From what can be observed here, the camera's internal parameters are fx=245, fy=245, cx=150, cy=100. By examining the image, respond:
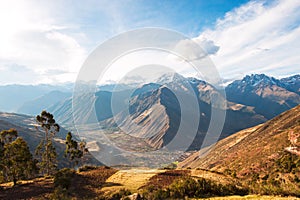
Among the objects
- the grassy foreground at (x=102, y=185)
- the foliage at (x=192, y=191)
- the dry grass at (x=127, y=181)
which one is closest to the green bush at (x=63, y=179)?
the grassy foreground at (x=102, y=185)

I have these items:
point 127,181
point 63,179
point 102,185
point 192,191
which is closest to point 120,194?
point 127,181

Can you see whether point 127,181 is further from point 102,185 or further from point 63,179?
point 63,179

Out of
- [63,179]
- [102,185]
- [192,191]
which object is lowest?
[102,185]

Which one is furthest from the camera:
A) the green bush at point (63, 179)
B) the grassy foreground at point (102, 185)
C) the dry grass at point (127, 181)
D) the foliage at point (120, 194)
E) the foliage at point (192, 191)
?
the green bush at point (63, 179)

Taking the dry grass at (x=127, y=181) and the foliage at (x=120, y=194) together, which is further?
the dry grass at (x=127, y=181)

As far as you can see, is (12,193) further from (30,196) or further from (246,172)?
(246,172)

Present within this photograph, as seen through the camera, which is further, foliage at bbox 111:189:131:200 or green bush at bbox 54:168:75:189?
green bush at bbox 54:168:75:189

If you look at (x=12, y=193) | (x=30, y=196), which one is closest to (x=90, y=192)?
(x=30, y=196)

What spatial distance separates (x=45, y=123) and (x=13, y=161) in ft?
49.8

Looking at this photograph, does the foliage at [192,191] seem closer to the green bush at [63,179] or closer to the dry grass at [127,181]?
the dry grass at [127,181]

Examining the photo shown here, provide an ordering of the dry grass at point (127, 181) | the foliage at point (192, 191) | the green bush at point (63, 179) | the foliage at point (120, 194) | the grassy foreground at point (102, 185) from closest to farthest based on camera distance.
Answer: the foliage at point (192, 191), the foliage at point (120, 194), the grassy foreground at point (102, 185), the dry grass at point (127, 181), the green bush at point (63, 179)

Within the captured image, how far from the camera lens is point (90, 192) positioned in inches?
1125

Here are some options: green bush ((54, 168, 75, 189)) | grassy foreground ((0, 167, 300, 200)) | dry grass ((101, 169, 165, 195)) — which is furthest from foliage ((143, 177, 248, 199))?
green bush ((54, 168, 75, 189))

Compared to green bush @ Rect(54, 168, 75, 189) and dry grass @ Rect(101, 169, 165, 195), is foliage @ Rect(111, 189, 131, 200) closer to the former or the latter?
dry grass @ Rect(101, 169, 165, 195)
